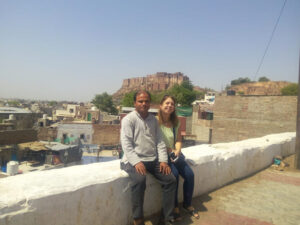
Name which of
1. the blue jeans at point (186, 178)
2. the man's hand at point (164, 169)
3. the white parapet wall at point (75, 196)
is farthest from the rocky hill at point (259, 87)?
the white parapet wall at point (75, 196)

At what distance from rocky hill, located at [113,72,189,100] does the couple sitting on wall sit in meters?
126

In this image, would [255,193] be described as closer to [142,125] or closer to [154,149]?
[154,149]

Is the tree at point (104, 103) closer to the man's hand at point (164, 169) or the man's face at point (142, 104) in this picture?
the man's face at point (142, 104)

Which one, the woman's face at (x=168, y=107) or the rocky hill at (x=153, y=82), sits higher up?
the rocky hill at (x=153, y=82)

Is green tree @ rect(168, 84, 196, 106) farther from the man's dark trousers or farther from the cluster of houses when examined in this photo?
the man's dark trousers

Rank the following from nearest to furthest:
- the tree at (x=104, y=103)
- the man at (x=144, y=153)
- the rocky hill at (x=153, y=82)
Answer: the man at (x=144, y=153), the tree at (x=104, y=103), the rocky hill at (x=153, y=82)

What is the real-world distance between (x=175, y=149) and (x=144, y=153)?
55 cm

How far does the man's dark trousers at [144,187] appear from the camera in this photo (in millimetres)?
2010

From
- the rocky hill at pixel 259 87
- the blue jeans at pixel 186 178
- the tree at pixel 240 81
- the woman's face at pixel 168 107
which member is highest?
the tree at pixel 240 81

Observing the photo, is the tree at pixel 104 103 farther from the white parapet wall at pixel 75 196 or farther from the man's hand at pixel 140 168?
the man's hand at pixel 140 168

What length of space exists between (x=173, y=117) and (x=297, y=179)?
3.12m

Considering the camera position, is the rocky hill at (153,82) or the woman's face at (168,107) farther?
the rocky hill at (153,82)

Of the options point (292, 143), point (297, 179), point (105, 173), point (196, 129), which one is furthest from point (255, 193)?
point (196, 129)

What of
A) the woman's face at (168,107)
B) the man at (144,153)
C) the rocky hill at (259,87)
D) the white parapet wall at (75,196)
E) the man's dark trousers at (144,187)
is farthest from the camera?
the rocky hill at (259,87)
